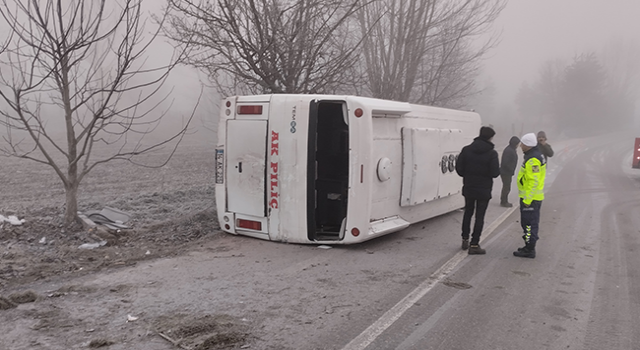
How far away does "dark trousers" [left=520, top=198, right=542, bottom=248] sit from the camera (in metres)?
6.15

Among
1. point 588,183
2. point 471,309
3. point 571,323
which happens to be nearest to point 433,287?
point 471,309

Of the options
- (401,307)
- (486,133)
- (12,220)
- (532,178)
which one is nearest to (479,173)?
(486,133)

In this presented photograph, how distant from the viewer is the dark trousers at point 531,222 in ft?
20.2

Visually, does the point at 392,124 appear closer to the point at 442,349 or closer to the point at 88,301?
the point at 442,349

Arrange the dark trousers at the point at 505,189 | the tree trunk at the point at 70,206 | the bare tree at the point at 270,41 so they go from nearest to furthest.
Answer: the tree trunk at the point at 70,206
the bare tree at the point at 270,41
the dark trousers at the point at 505,189

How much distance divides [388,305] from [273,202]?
2525 mm

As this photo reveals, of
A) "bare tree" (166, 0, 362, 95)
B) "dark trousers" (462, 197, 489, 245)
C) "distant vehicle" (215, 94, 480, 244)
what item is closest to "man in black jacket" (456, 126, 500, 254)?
"dark trousers" (462, 197, 489, 245)

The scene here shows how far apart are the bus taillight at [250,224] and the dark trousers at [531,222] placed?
3591 mm

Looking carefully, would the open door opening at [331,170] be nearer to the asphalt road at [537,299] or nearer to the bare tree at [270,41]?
the asphalt road at [537,299]

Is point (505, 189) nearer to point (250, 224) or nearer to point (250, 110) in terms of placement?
point (250, 224)

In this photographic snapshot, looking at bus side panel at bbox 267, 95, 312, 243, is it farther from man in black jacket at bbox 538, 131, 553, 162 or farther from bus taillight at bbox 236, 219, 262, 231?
man in black jacket at bbox 538, 131, 553, 162

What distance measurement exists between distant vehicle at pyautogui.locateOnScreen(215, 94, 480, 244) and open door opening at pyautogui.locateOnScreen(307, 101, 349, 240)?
0.02 metres

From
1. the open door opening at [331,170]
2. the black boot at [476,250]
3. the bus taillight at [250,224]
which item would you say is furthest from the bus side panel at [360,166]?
the black boot at [476,250]

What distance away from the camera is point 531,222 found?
245 inches
